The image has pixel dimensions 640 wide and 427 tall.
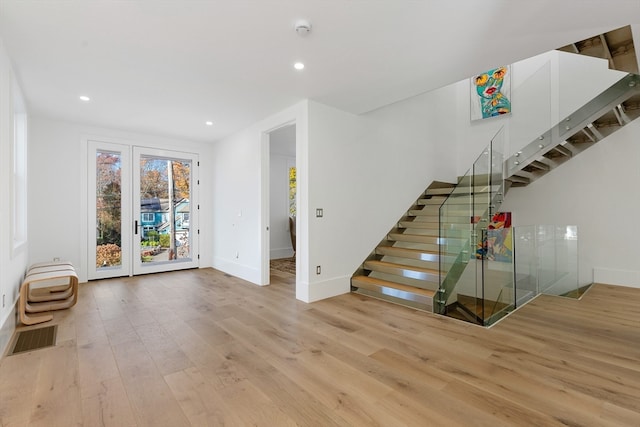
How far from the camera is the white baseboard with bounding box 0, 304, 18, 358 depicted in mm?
2586

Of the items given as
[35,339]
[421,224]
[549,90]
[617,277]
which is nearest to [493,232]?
[421,224]

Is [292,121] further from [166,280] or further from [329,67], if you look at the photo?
[166,280]

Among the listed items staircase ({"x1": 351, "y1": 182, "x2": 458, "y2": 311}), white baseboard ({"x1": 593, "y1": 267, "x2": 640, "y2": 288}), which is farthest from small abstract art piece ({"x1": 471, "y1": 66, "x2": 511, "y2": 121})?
white baseboard ({"x1": 593, "y1": 267, "x2": 640, "y2": 288})

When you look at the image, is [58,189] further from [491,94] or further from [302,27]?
[491,94]

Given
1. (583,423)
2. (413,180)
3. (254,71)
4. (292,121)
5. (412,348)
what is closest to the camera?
(583,423)

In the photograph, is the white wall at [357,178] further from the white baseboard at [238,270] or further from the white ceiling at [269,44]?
the white baseboard at [238,270]

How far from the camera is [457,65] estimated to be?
2.98 meters

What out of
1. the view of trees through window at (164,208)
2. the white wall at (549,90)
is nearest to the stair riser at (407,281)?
the white wall at (549,90)

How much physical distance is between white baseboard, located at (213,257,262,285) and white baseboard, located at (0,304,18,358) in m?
2.80

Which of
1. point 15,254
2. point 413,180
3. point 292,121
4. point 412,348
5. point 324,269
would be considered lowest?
point 412,348

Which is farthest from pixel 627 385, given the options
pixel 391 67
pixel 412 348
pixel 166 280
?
pixel 166 280

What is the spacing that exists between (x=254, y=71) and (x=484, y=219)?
3416mm

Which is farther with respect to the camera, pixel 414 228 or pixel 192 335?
pixel 414 228

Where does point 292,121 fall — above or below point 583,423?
above
